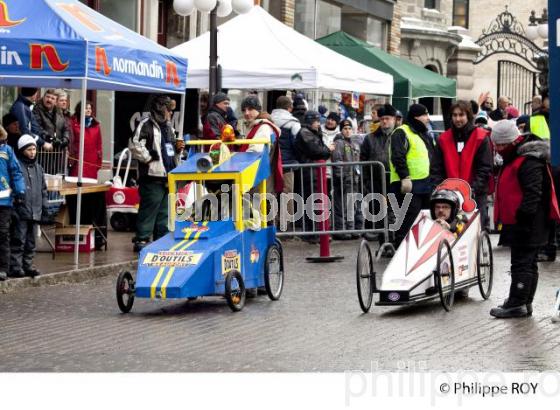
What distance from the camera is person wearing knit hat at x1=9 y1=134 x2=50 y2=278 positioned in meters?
14.9

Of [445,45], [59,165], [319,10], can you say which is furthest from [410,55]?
[59,165]

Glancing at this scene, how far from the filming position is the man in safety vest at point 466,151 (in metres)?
15.7

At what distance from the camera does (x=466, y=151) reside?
15766 millimetres

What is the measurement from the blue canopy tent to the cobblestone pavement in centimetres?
230

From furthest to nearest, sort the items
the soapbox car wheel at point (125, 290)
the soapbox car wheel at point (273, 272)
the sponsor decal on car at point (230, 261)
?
the soapbox car wheel at point (273, 272)
the sponsor decal on car at point (230, 261)
the soapbox car wheel at point (125, 290)

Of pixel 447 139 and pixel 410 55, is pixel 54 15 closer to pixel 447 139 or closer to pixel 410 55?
pixel 447 139

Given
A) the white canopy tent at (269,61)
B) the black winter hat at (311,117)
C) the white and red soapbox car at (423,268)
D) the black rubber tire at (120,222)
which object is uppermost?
the white canopy tent at (269,61)

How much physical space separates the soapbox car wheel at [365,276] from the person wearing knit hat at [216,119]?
541cm

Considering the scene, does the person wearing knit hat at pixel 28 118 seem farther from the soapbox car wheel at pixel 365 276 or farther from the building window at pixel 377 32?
the building window at pixel 377 32

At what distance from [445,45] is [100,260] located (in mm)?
31679

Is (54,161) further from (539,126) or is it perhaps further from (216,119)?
(539,126)

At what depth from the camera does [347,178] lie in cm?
2025

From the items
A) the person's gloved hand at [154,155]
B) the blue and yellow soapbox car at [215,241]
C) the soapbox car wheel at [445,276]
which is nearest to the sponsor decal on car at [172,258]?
the blue and yellow soapbox car at [215,241]

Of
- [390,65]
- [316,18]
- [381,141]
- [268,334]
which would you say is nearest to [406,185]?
[381,141]
